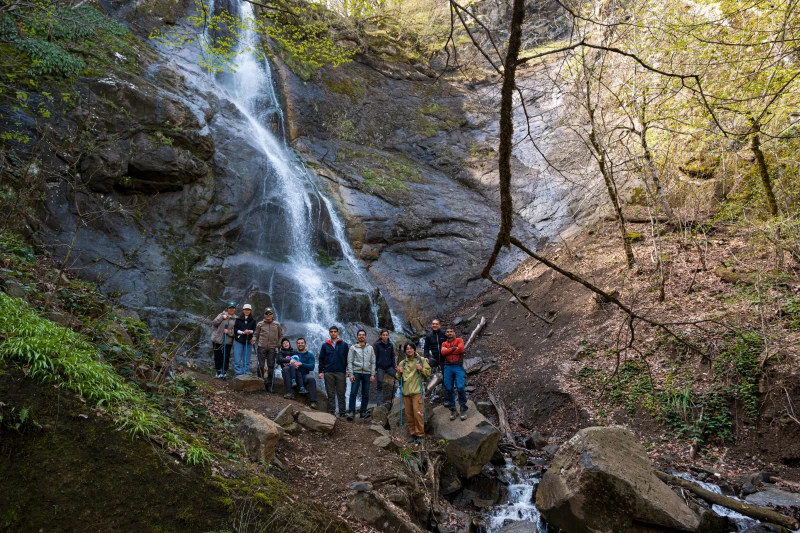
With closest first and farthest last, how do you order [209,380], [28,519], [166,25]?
[28,519] < [209,380] < [166,25]

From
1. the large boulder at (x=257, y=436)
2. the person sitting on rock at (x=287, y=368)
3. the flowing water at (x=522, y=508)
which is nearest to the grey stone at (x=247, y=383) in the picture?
the person sitting on rock at (x=287, y=368)

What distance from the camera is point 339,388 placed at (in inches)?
368

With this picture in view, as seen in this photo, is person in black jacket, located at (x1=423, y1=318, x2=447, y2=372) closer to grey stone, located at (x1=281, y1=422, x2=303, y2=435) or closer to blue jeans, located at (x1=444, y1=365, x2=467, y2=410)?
blue jeans, located at (x1=444, y1=365, x2=467, y2=410)

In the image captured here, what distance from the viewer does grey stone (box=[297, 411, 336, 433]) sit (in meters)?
7.61

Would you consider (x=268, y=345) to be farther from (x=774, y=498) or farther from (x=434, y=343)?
(x=774, y=498)

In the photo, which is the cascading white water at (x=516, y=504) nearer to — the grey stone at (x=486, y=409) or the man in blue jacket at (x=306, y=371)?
the grey stone at (x=486, y=409)

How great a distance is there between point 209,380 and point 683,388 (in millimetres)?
9148

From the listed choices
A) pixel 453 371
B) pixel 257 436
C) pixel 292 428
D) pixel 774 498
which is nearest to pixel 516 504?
pixel 453 371

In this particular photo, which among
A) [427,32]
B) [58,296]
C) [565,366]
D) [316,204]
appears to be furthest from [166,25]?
[565,366]

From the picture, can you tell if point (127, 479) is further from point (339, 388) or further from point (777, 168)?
point (777, 168)

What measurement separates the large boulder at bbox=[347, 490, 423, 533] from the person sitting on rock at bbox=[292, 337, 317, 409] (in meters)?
3.92

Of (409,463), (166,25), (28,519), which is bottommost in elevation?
(409,463)

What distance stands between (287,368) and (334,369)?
973mm

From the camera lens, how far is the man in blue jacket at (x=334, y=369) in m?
9.30
